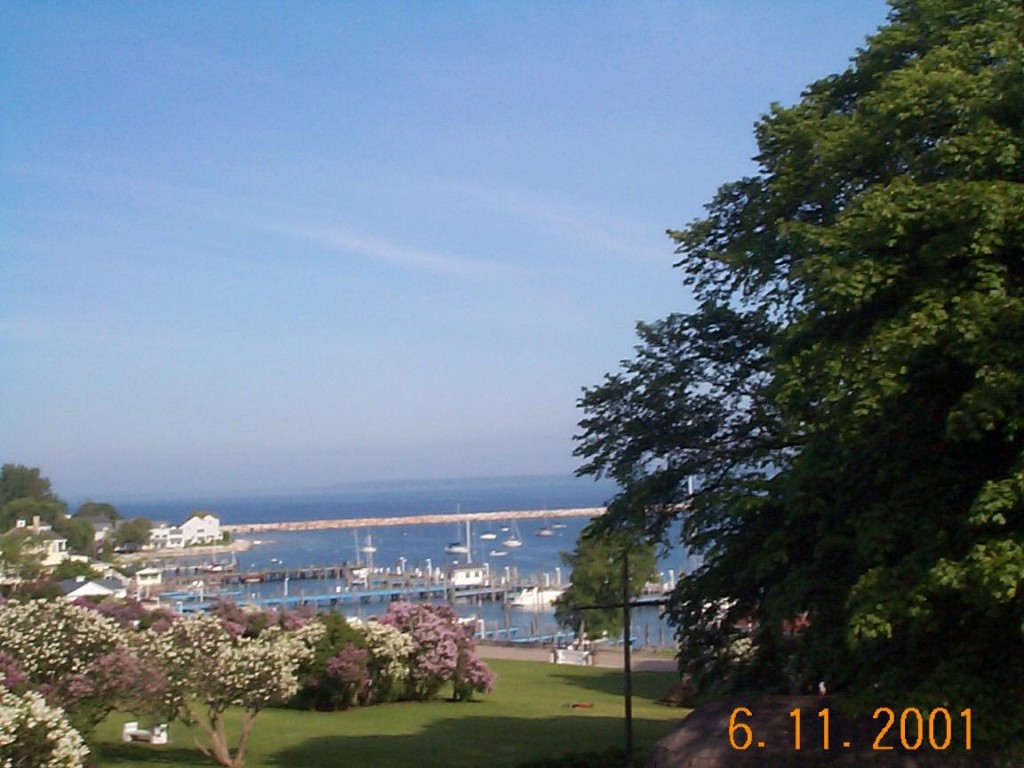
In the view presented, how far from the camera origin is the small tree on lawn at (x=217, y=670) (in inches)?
636

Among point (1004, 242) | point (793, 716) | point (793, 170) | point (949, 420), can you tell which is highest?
point (793, 170)

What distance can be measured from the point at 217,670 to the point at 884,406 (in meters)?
10.8

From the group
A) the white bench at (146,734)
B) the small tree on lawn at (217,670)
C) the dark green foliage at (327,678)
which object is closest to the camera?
the small tree on lawn at (217,670)

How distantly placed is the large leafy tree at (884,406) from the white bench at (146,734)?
9651mm

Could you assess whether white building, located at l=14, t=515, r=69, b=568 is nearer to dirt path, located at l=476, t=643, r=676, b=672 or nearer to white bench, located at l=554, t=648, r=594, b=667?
dirt path, located at l=476, t=643, r=676, b=672

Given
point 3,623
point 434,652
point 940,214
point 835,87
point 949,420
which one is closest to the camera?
point 949,420

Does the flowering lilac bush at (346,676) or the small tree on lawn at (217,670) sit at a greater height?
the small tree on lawn at (217,670)

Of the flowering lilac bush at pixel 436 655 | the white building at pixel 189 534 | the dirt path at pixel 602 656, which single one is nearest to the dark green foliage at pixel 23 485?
the white building at pixel 189 534

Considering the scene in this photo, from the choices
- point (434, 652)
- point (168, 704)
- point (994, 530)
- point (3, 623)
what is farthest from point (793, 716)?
point (434, 652)

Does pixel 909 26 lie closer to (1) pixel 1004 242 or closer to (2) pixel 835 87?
(2) pixel 835 87

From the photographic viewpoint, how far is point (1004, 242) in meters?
8.59

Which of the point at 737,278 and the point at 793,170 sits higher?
the point at 793,170

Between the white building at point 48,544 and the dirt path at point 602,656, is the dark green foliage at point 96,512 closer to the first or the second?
the white building at point 48,544

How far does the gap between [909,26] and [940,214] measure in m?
4.92
